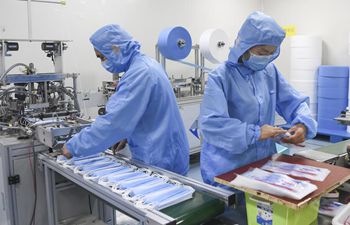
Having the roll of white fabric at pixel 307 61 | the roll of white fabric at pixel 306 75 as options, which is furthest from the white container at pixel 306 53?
the roll of white fabric at pixel 306 75

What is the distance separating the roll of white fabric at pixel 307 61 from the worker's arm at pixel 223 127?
12.3 feet

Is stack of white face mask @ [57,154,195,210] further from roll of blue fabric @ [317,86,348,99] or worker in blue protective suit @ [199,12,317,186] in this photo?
roll of blue fabric @ [317,86,348,99]

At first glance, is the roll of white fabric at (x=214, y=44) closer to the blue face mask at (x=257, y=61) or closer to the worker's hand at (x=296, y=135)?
the blue face mask at (x=257, y=61)

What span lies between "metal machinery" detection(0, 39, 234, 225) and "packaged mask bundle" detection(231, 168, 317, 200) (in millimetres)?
387

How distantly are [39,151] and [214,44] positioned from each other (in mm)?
2146

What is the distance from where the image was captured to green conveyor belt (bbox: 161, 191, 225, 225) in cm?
111

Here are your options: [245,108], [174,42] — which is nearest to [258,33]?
[245,108]

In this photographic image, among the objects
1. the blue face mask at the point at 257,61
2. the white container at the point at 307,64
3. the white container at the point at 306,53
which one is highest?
the white container at the point at 306,53

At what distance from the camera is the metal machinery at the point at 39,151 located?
1907 millimetres

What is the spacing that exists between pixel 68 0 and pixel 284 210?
331 cm

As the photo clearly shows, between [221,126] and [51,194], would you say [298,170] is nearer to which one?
[221,126]

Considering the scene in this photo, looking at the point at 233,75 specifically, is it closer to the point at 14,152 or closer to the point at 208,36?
the point at 14,152

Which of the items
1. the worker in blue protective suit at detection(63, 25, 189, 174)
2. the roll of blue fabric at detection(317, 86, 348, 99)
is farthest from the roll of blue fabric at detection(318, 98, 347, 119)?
the worker in blue protective suit at detection(63, 25, 189, 174)

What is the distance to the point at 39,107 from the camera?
2332 mm
